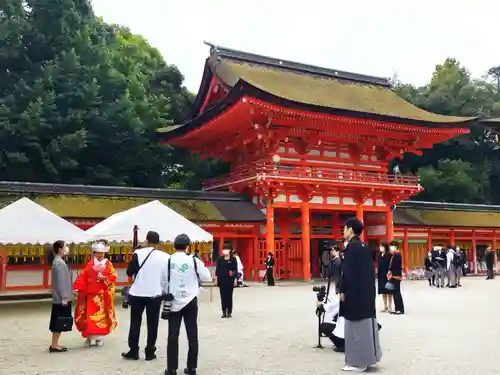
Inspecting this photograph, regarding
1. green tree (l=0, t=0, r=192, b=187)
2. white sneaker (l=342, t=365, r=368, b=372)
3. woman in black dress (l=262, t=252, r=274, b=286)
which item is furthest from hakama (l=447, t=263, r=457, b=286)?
green tree (l=0, t=0, r=192, b=187)

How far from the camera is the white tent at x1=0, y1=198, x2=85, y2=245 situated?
41.2 ft

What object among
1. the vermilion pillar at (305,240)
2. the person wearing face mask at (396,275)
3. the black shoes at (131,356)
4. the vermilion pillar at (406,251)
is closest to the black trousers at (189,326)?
the black shoes at (131,356)

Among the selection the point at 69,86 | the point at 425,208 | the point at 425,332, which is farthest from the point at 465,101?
the point at 425,332

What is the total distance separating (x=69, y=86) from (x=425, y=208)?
62.1 ft

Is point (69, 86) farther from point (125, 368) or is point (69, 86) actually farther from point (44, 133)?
point (125, 368)

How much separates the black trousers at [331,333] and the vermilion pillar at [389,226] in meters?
18.1

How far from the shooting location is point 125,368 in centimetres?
668

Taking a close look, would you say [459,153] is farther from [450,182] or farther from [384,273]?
[384,273]

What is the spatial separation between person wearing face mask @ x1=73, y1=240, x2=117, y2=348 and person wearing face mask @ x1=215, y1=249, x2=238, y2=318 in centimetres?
360

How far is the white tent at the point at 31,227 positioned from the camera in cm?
1255

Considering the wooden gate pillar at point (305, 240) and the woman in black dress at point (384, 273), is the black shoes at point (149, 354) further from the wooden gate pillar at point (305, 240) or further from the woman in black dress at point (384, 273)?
the wooden gate pillar at point (305, 240)

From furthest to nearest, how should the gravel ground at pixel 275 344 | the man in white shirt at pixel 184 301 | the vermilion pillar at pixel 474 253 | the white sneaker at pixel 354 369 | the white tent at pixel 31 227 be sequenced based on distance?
the vermilion pillar at pixel 474 253 < the white tent at pixel 31 227 < the gravel ground at pixel 275 344 < the white sneaker at pixel 354 369 < the man in white shirt at pixel 184 301

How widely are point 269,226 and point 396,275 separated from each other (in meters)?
10.9

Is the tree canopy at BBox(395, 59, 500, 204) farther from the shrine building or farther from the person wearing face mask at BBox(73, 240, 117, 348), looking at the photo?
the person wearing face mask at BBox(73, 240, 117, 348)
